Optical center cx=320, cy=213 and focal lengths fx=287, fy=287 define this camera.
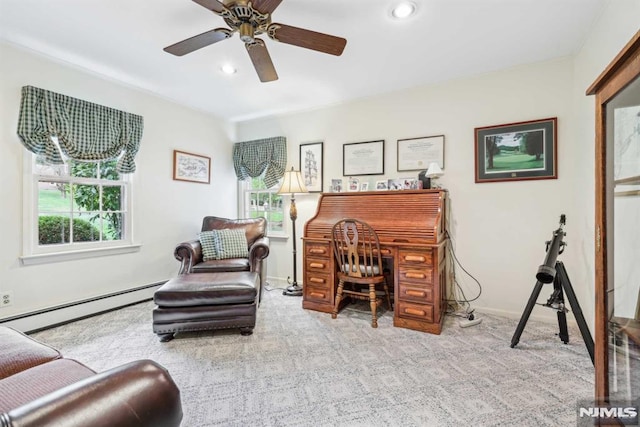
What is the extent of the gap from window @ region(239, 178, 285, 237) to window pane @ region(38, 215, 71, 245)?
2157 mm

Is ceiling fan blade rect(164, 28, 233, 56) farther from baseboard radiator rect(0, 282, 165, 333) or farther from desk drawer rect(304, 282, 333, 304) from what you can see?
baseboard radiator rect(0, 282, 165, 333)

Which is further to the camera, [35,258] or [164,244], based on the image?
[164,244]

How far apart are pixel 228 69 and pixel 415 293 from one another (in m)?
2.66

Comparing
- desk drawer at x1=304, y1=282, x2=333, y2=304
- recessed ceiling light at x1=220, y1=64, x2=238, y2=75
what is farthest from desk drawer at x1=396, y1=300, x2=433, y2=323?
recessed ceiling light at x1=220, y1=64, x2=238, y2=75

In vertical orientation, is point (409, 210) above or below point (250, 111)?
below

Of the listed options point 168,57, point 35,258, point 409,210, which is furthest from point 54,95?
point 409,210

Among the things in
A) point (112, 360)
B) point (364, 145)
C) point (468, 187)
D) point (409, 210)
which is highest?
point (364, 145)

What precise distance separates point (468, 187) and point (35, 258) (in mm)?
3963

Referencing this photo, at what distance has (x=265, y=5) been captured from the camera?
1531 mm

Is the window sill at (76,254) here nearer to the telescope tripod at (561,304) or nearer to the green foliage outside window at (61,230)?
the green foliage outside window at (61,230)

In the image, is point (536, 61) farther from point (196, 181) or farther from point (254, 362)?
point (196, 181)

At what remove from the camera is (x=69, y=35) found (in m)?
2.20

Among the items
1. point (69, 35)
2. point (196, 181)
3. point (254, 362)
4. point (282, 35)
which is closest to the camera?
point (282, 35)

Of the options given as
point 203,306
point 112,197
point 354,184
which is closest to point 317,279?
point 203,306
